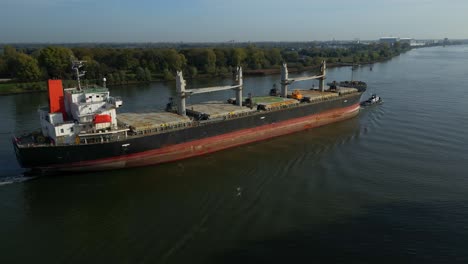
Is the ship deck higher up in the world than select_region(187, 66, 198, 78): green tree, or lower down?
lower down

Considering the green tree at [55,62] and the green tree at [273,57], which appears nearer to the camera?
the green tree at [55,62]

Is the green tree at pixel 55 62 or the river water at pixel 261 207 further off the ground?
the green tree at pixel 55 62

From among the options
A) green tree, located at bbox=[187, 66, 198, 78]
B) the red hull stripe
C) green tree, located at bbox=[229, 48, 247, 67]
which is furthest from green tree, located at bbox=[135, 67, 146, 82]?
the red hull stripe

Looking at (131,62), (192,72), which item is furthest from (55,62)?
(192,72)

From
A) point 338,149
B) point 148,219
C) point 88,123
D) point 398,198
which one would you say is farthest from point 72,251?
point 338,149

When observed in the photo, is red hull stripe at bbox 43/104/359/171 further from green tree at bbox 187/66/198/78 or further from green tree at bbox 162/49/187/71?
green tree at bbox 162/49/187/71

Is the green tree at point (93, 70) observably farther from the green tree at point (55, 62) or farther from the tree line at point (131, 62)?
the green tree at point (55, 62)

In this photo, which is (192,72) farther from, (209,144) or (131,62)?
(209,144)

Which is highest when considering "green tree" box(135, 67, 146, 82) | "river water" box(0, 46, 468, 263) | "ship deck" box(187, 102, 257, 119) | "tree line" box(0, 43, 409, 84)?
"tree line" box(0, 43, 409, 84)

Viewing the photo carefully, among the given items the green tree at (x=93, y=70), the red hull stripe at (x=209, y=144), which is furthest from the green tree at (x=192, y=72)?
the red hull stripe at (x=209, y=144)
